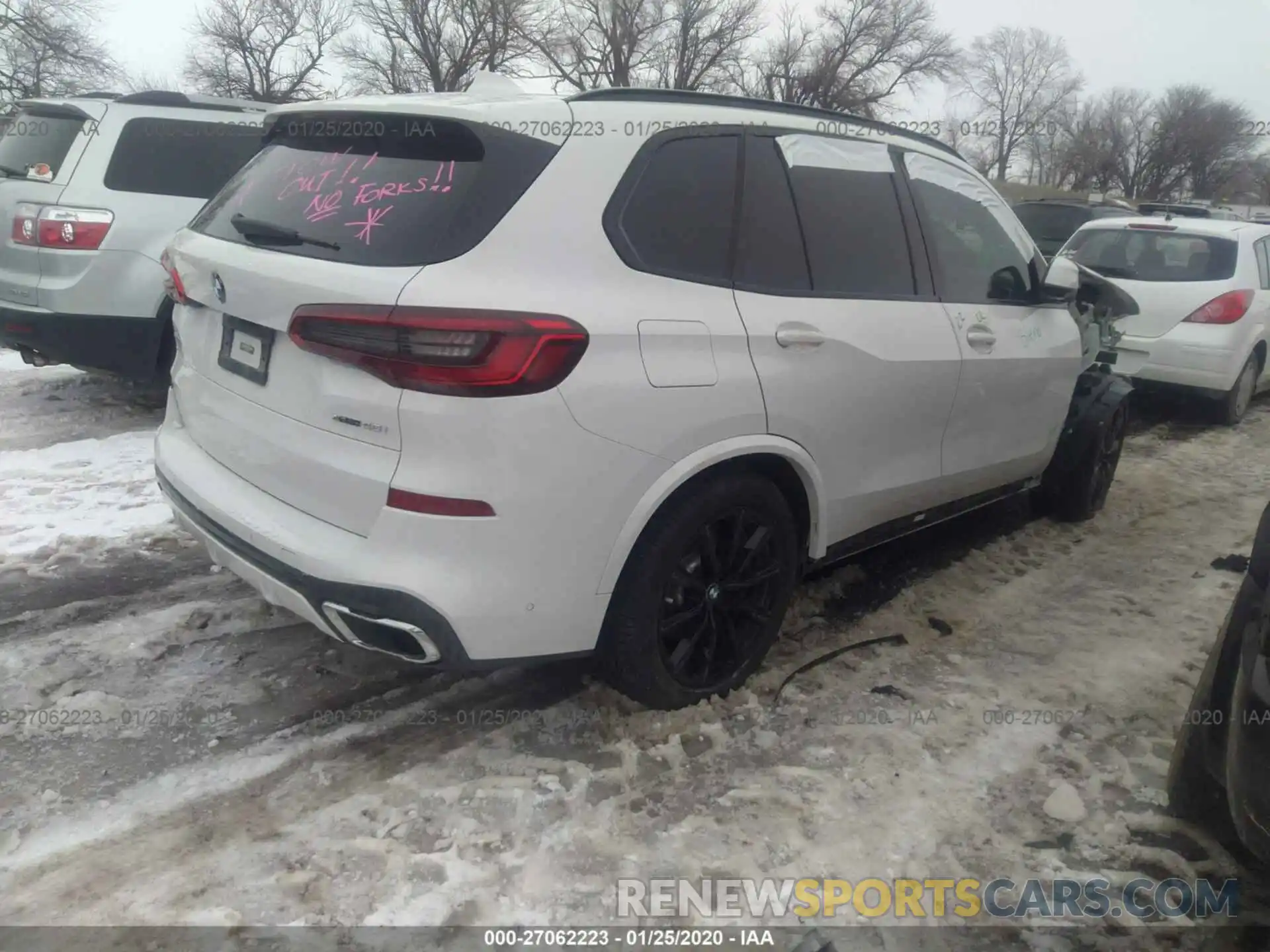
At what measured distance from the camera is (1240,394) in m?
7.81

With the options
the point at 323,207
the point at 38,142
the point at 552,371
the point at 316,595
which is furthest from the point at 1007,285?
the point at 38,142

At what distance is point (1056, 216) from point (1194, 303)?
602 cm

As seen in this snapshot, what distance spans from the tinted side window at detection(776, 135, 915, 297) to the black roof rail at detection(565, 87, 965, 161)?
0.41 feet

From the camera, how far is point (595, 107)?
2680 millimetres

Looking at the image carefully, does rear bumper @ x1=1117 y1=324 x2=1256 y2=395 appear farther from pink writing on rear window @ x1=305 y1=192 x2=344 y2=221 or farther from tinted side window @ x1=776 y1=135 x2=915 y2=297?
pink writing on rear window @ x1=305 y1=192 x2=344 y2=221

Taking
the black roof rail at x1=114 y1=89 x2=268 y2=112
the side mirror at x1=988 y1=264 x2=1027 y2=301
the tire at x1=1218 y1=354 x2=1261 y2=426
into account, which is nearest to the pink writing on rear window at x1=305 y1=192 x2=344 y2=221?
the side mirror at x1=988 y1=264 x2=1027 y2=301

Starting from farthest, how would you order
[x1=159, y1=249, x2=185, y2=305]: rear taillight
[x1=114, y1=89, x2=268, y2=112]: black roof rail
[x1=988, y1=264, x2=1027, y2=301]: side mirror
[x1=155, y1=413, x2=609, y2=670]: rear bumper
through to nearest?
[x1=114, y1=89, x2=268, y2=112]: black roof rail → [x1=988, y1=264, x2=1027, y2=301]: side mirror → [x1=159, y1=249, x2=185, y2=305]: rear taillight → [x1=155, y1=413, x2=609, y2=670]: rear bumper

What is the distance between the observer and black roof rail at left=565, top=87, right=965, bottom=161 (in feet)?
9.29

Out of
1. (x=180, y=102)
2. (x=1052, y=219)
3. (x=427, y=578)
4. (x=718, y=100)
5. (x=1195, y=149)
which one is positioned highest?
(x=1195, y=149)

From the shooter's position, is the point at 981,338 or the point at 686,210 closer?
the point at 686,210

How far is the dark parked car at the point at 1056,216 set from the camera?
40.9 feet

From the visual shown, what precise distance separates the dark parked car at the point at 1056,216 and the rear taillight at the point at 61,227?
1075cm

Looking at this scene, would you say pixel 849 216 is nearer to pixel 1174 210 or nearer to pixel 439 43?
pixel 1174 210

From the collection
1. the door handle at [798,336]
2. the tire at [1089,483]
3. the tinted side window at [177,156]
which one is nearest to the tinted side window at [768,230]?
the door handle at [798,336]
